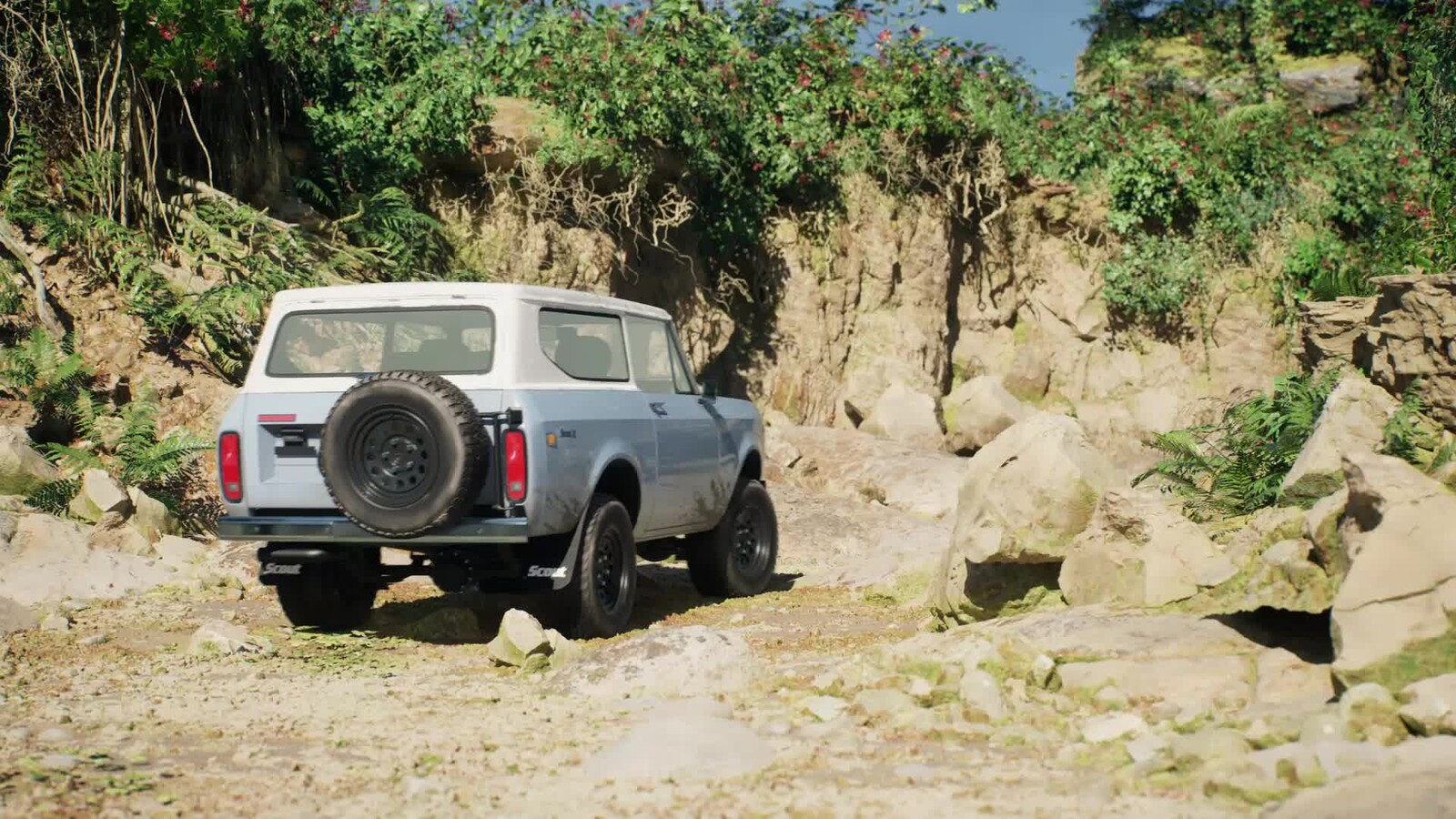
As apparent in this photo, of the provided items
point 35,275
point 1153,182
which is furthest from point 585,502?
point 1153,182

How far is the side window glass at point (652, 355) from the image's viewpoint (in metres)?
8.80

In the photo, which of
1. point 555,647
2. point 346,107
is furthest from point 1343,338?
point 346,107

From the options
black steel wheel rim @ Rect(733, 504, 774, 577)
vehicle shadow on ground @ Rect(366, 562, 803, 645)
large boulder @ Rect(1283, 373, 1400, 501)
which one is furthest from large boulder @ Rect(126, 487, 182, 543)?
large boulder @ Rect(1283, 373, 1400, 501)

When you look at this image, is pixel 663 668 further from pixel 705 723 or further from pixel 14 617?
pixel 14 617

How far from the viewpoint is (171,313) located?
1263 centimetres

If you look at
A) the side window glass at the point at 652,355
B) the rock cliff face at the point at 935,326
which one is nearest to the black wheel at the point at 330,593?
the side window glass at the point at 652,355

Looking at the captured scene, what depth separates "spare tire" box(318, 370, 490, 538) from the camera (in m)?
7.03

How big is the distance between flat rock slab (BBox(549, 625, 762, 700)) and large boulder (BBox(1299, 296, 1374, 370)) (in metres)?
5.67

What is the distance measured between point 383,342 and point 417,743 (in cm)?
301

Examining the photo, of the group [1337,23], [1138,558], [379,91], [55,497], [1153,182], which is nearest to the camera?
[1138,558]

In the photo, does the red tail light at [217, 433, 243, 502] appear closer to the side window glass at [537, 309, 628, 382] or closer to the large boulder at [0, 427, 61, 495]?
the side window glass at [537, 309, 628, 382]

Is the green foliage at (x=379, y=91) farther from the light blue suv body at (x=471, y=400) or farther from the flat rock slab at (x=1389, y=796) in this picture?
the flat rock slab at (x=1389, y=796)

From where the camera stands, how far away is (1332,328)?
1062 centimetres

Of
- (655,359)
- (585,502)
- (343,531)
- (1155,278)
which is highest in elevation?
(1155,278)
